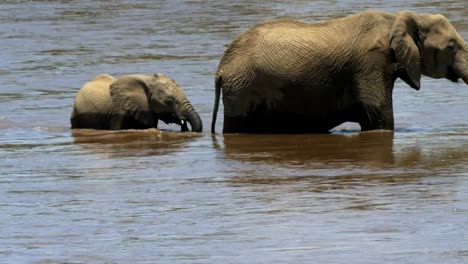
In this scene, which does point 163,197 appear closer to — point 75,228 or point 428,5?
point 75,228

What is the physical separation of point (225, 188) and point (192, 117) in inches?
188

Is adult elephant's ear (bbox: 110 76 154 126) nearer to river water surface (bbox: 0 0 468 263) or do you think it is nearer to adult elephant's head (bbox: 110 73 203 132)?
adult elephant's head (bbox: 110 73 203 132)

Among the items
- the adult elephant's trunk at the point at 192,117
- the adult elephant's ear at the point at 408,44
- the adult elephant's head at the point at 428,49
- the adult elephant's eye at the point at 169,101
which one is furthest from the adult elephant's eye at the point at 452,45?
the adult elephant's eye at the point at 169,101

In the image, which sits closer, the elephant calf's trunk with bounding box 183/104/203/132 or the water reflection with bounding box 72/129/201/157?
the water reflection with bounding box 72/129/201/157

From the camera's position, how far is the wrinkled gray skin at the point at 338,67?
1525cm

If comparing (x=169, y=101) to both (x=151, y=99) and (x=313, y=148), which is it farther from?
(x=313, y=148)

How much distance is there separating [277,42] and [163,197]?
14.0 feet

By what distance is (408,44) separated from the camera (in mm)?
15148

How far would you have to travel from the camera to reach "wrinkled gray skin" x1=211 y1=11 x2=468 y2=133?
1525 centimetres

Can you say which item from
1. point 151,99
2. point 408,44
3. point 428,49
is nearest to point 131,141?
point 151,99

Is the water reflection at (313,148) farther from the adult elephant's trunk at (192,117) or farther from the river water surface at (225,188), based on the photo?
the adult elephant's trunk at (192,117)

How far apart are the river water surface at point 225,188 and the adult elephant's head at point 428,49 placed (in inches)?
24.6

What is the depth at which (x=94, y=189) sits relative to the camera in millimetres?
12211

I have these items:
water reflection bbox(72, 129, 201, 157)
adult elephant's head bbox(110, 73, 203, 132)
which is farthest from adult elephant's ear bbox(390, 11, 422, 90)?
adult elephant's head bbox(110, 73, 203, 132)
